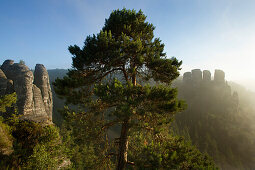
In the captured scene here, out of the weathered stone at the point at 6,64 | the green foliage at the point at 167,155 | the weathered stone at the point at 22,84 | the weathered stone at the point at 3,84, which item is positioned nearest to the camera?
the green foliage at the point at 167,155

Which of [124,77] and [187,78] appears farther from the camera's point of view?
[187,78]

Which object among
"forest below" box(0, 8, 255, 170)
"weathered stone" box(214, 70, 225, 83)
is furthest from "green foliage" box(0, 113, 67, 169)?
"weathered stone" box(214, 70, 225, 83)

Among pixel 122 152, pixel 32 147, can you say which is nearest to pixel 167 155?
pixel 122 152

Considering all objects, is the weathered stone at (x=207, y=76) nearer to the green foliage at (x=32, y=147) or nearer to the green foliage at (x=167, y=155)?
the green foliage at (x=167, y=155)

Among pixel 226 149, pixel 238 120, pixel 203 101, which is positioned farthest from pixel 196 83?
pixel 226 149

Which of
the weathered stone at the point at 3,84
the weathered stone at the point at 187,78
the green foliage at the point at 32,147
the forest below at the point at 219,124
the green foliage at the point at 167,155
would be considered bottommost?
the forest below at the point at 219,124

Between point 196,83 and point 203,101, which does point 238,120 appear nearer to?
point 203,101

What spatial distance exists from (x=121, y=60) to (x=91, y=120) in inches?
162

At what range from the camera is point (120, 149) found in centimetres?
749

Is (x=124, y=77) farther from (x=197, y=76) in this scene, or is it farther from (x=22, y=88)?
(x=197, y=76)

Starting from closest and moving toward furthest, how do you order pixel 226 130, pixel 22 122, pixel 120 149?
pixel 120 149
pixel 22 122
pixel 226 130

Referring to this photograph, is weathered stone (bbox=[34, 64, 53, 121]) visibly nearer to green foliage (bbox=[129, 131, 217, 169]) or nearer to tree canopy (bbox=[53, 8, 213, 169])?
tree canopy (bbox=[53, 8, 213, 169])

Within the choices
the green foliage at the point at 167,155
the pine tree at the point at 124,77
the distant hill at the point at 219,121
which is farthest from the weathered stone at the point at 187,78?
the green foliage at the point at 167,155

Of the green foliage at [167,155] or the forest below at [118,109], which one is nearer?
the green foliage at [167,155]
